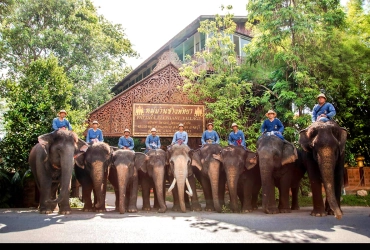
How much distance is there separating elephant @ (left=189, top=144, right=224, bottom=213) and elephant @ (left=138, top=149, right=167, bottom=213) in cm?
96

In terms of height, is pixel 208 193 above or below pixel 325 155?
below

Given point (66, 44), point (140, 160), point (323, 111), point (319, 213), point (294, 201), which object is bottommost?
point (319, 213)

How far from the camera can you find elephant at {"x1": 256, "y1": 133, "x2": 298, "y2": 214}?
30.8 ft

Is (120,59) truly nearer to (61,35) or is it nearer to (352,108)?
(61,35)

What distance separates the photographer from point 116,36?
1030 inches

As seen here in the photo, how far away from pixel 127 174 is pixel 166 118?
4818 millimetres

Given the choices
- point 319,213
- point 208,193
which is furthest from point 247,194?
point 319,213

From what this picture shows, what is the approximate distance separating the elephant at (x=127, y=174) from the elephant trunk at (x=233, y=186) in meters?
2.57

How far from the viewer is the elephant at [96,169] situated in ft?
31.3

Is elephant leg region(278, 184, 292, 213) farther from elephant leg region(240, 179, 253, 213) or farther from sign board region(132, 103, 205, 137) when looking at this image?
sign board region(132, 103, 205, 137)

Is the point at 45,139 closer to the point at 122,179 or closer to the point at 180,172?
the point at 122,179

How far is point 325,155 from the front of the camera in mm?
8273

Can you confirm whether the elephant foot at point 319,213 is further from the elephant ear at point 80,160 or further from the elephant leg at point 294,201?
the elephant ear at point 80,160

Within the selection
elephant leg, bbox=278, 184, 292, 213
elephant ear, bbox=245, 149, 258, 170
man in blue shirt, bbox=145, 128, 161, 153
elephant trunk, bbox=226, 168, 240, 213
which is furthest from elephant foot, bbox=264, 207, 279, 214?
man in blue shirt, bbox=145, 128, 161, 153
